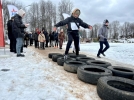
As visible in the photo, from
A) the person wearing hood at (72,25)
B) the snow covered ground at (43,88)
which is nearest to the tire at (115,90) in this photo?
the snow covered ground at (43,88)

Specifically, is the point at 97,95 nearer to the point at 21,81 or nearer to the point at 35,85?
the point at 35,85

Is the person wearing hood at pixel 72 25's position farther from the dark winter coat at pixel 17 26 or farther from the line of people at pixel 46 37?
the line of people at pixel 46 37

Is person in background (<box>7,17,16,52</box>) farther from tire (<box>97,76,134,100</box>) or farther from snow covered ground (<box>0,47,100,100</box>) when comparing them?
tire (<box>97,76,134,100</box>)

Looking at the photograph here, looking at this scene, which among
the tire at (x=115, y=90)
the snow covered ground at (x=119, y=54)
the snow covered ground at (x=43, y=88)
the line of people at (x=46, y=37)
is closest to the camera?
the tire at (x=115, y=90)

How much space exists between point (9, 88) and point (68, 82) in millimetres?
1201

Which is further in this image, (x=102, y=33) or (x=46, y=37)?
(x=46, y=37)

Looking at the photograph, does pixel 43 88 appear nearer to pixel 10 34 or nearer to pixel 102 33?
pixel 102 33

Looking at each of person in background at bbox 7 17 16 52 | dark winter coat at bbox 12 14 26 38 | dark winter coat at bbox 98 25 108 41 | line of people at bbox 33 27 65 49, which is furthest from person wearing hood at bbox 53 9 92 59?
line of people at bbox 33 27 65 49

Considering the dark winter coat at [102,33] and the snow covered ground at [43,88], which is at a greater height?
the dark winter coat at [102,33]

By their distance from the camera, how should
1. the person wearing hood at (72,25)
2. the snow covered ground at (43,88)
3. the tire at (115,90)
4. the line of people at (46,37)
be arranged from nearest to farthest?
the tire at (115,90)
the snow covered ground at (43,88)
the person wearing hood at (72,25)
the line of people at (46,37)

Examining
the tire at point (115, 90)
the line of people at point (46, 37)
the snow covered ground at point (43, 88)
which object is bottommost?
the snow covered ground at point (43, 88)

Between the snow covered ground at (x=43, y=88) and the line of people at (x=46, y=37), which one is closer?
the snow covered ground at (x=43, y=88)

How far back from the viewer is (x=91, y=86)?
3053 mm

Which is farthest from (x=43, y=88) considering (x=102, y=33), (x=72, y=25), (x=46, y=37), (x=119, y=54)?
(x=46, y=37)
